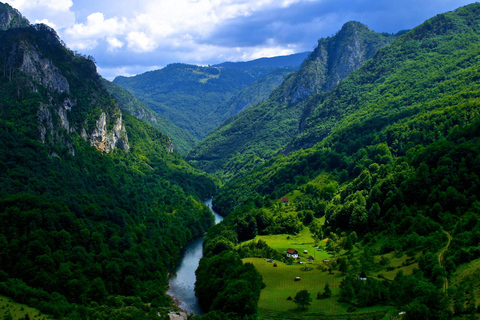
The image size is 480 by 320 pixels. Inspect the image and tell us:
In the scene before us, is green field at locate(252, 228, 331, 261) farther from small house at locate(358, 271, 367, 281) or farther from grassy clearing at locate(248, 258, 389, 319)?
small house at locate(358, 271, 367, 281)

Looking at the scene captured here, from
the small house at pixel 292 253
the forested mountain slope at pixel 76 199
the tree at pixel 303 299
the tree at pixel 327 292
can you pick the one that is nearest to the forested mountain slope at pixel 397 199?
the tree at pixel 327 292

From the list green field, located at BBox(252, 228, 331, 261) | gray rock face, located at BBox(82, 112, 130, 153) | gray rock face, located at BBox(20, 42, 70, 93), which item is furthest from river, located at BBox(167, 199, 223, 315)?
gray rock face, located at BBox(20, 42, 70, 93)

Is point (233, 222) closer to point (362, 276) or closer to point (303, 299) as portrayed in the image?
point (362, 276)

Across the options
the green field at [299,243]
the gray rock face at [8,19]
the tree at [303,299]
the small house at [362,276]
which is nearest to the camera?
the tree at [303,299]

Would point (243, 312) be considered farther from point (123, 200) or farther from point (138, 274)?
point (123, 200)

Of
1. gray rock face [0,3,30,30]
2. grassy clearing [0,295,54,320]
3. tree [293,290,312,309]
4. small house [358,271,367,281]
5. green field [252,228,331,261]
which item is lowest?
grassy clearing [0,295,54,320]

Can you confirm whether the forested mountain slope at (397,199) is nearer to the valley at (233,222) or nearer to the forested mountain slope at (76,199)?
the valley at (233,222)
